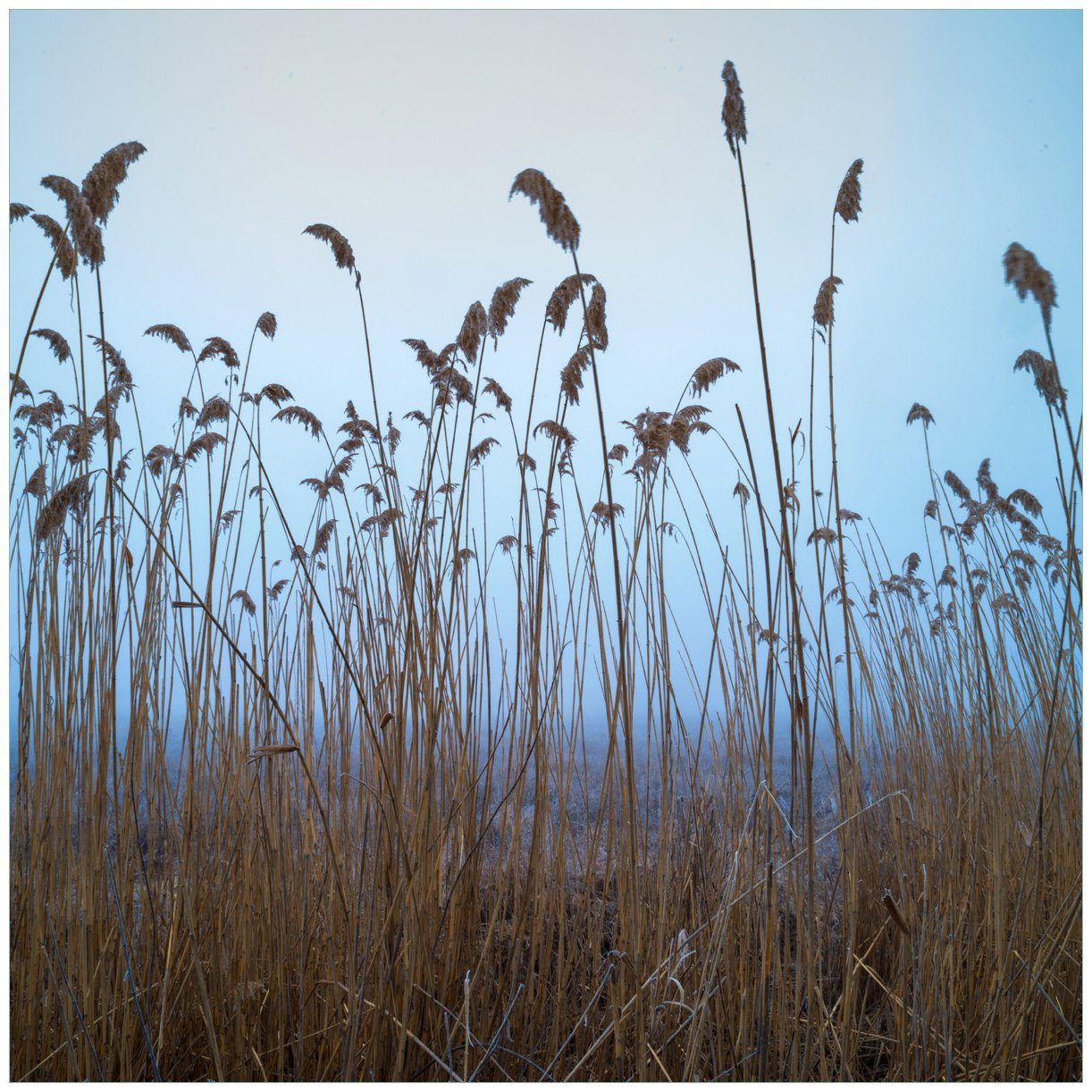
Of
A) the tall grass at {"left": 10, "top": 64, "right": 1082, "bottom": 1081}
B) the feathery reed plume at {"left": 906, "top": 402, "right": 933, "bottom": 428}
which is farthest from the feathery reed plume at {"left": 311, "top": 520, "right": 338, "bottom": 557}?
the feathery reed plume at {"left": 906, "top": 402, "right": 933, "bottom": 428}

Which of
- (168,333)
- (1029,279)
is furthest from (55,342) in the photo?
(1029,279)

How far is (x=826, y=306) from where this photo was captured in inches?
44.9

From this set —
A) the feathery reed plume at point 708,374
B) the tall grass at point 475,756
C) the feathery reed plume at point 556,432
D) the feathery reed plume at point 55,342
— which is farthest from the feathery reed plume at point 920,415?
the feathery reed plume at point 55,342

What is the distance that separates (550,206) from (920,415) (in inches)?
44.3

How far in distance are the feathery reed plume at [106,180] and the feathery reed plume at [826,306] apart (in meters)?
1.04

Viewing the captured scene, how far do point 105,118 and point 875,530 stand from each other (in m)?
2.13

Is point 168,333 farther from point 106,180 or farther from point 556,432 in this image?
point 556,432

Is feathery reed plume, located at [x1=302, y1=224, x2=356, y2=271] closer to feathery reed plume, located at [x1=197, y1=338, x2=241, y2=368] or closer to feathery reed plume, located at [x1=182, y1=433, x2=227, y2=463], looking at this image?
feathery reed plume, located at [x1=197, y1=338, x2=241, y2=368]

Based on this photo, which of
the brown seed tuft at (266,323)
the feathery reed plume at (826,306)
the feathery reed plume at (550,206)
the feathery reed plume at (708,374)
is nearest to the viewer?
the feathery reed plume at (550,206)

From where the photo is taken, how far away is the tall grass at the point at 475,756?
1.10 meters

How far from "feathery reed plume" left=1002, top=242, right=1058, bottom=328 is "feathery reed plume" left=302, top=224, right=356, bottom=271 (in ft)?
3.13

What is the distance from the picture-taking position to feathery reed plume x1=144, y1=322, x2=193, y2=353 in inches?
53.5

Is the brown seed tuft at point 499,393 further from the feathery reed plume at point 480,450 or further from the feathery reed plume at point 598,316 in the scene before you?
the feathery reed plume at point 598,316

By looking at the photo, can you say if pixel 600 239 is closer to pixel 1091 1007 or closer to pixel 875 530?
pixel 875 530
